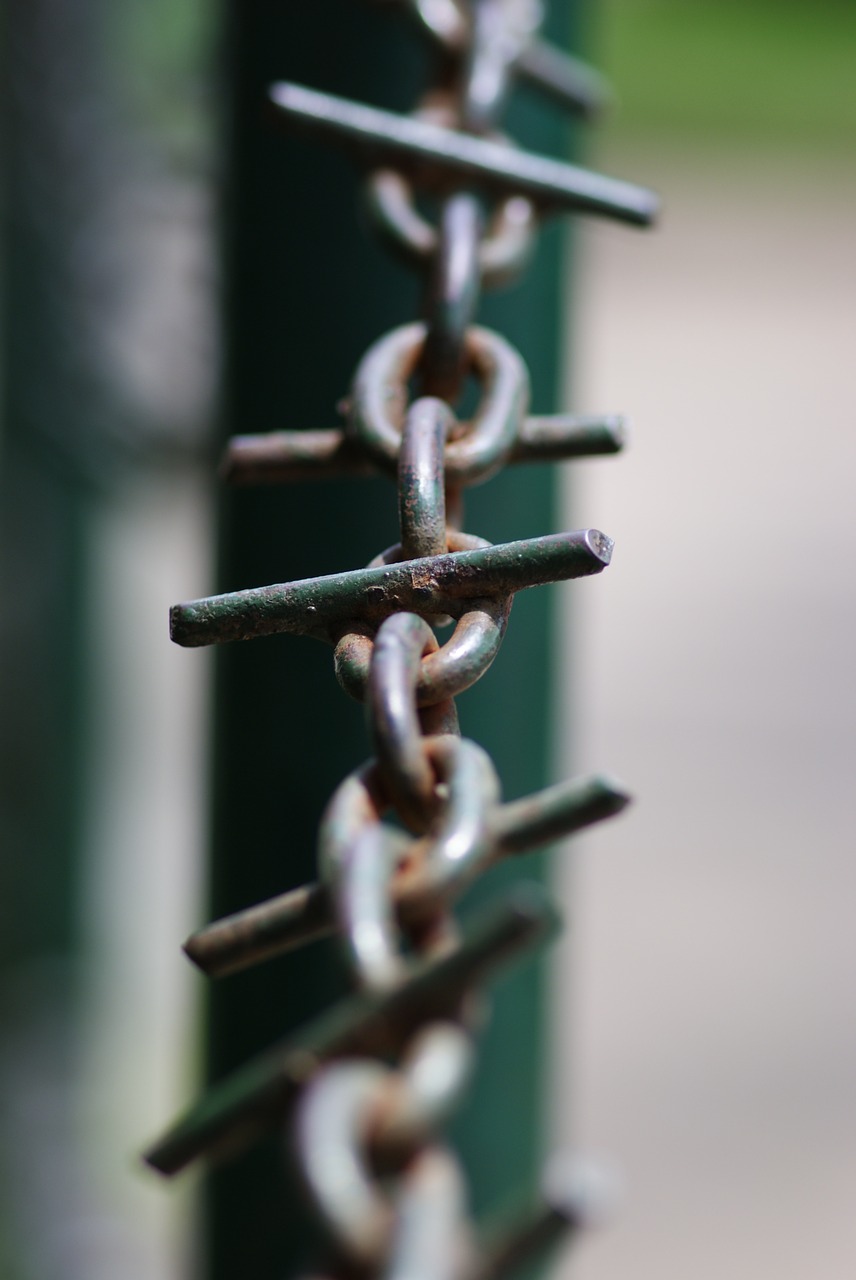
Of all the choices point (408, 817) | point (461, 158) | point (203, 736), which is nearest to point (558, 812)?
point (408, 817)

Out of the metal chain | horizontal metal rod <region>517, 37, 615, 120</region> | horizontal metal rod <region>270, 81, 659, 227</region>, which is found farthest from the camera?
horizontal metal rod <region>517, 37, 615, 120</region>

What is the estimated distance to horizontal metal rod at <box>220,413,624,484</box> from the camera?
0.91 ft

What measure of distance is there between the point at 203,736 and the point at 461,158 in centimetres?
57

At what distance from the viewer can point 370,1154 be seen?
23 centimetres

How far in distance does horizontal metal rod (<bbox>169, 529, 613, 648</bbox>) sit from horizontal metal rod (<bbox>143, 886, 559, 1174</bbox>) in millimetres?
50

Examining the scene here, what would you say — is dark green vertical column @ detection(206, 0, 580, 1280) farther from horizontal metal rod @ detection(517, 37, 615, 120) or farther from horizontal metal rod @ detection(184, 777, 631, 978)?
horizontal metal rod @ detection(184, 777, 631, 978)

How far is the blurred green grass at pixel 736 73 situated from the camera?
20.2 feet

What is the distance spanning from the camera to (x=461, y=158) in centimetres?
36

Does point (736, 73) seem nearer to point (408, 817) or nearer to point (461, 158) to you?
point (461, 158)

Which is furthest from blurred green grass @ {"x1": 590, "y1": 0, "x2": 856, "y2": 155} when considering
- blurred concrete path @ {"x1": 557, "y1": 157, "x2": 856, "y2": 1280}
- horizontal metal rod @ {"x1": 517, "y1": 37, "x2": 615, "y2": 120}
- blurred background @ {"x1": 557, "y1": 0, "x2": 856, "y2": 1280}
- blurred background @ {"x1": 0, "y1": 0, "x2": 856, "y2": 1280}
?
horizontal metal rod @ {"x1": 517, "y1": 37, "x2": 615, "y2": 120}

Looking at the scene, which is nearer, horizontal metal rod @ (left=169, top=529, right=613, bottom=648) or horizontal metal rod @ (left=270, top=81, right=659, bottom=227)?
horizontal metal rod @ (left=169, top=529, right=613, bottom=648)

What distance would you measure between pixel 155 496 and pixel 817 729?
80.7 inches

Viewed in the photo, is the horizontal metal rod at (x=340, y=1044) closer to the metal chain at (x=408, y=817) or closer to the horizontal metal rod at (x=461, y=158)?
the metal chain at (x=408, y=817)

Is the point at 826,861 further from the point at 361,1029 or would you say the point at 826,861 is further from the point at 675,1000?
the point at 361,1029
